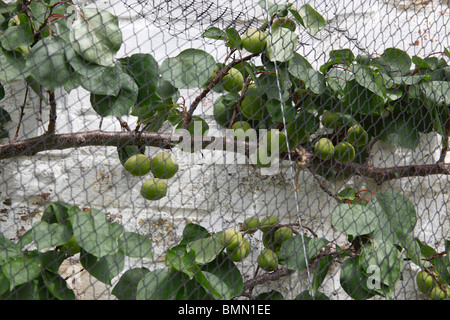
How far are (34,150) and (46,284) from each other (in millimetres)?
333

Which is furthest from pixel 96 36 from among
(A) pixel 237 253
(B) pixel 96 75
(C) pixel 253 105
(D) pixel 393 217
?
(D) pixel 393 217

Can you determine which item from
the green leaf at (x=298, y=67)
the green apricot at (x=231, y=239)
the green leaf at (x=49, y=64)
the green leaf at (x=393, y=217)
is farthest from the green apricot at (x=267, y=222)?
the green leaf at (x=49, y=64)

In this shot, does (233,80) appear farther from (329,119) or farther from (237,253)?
(237,253)

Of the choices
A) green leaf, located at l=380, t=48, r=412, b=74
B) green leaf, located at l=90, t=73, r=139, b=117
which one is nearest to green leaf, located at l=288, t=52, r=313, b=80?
green leaf, located at l=380, t=48, r=412, b=74

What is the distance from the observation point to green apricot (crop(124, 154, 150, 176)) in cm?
111

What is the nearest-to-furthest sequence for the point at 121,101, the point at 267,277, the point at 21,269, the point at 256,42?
1. the point at 21,269
2. the point at 121,101
3. the point at 256,42
4. the point at 267,277

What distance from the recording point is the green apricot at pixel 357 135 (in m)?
1.25

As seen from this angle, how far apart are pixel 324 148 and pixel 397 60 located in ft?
0.97

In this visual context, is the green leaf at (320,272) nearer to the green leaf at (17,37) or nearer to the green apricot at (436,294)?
the green apricot at (436,294)

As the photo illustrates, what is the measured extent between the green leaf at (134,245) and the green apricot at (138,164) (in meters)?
0.17

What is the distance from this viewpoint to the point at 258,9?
4.76ft

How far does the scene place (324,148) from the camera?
3.99 feet

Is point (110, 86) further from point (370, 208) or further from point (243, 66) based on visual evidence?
point (370, 208)
